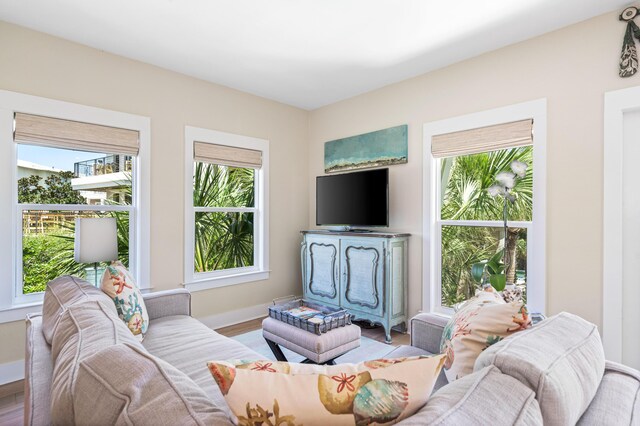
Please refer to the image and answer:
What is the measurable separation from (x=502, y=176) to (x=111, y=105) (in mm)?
3309

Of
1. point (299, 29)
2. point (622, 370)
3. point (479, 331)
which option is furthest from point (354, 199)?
point (622, 370)

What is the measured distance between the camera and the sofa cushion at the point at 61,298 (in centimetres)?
144

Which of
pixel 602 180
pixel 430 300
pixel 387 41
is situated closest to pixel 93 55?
pixel 387 41

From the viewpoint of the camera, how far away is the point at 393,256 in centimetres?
335

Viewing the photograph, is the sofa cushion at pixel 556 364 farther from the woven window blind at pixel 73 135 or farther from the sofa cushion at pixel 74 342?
the woven window blind at pixel 73 135

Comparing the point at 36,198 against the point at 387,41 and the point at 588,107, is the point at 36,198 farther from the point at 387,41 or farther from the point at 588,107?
the point at 588,107

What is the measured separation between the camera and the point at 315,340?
215 centimetres

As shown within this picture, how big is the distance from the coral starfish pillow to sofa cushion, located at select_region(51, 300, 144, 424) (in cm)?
63

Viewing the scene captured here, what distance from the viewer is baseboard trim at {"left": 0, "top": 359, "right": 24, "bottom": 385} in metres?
2.51

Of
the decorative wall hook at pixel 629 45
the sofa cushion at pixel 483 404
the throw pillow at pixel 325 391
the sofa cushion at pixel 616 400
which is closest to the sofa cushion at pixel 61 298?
the throw pillow at pixel 325 391

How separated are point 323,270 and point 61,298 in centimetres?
259

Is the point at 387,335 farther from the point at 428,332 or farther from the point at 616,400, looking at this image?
the point at 616,400

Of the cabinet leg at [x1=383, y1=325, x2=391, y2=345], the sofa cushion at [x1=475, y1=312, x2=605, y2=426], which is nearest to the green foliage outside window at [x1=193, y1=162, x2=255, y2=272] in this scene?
the cabinet leg at [x1=383, y1=325, x2=391, y2=345]

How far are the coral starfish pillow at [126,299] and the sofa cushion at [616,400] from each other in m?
2.08
